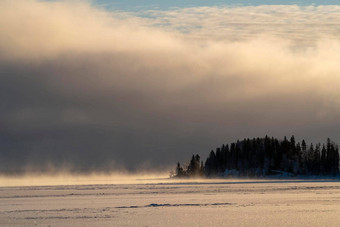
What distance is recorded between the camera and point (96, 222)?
4425 cm

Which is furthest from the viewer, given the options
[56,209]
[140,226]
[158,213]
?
[56,209]

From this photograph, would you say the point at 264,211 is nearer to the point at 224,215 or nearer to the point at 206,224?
the point at 224,215

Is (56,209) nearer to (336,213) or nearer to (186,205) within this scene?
(186,205)

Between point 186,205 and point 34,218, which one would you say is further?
point 186,205

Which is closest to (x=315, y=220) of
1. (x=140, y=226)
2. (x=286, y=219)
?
(x=286, y=219)

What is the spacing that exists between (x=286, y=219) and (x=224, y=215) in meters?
5.64

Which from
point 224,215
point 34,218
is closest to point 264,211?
point 224,215

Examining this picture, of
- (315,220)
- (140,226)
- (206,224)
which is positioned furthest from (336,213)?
(140,226)

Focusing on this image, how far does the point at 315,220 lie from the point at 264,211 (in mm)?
7796

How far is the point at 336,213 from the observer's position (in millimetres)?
49344

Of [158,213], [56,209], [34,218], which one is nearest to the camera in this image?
[34,218]

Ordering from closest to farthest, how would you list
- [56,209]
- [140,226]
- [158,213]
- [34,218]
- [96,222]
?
1. [140,226]
2. [96,222]
3. [34,218]
4. [158,213]
5. [56,209]

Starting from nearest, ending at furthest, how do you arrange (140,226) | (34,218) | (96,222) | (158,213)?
(140,226) < (96,222) < (34,218) < (158,213)

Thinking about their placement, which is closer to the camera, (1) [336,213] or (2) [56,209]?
(1) [336,213]
